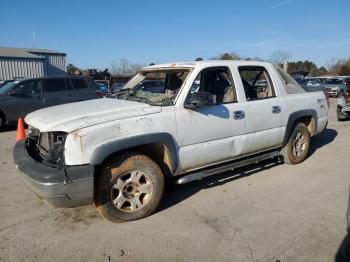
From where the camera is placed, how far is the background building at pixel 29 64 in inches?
1252

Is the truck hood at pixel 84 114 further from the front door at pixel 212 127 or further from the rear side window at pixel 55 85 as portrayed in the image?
the rear side window at pixel 55 85

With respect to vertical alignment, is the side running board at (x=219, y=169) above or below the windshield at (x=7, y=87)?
below

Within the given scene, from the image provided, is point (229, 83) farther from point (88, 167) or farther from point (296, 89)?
point (88, 167)

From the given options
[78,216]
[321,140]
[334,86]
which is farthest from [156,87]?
[334,86]

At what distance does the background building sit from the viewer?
31.8 metres

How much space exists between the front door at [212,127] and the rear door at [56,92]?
7583mm

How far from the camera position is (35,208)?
4.32m

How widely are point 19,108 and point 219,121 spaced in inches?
330

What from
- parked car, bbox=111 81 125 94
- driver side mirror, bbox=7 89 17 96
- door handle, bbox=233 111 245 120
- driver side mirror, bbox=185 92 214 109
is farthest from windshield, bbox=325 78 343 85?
driver side mirror, bbox=185 92 214 109

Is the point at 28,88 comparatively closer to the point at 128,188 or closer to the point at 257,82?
the point at 257,82

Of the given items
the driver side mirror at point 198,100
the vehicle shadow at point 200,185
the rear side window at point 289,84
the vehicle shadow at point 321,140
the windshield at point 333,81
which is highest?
the rear side window at point 289,84

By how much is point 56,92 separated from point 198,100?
8.51 m

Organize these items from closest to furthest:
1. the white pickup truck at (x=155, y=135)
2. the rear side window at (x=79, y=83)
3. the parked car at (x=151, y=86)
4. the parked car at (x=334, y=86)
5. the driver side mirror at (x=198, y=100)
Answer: the white pickup truck at (x=155, y=135), the driver side mirror at (x=198, y=100), the parked car at (x=151, y=86), the rear side window at (x=79, y=83), the parked car at (x=334, y=86)

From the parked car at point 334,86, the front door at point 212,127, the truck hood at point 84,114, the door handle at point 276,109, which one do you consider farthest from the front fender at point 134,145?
the parked car at point 334,86
